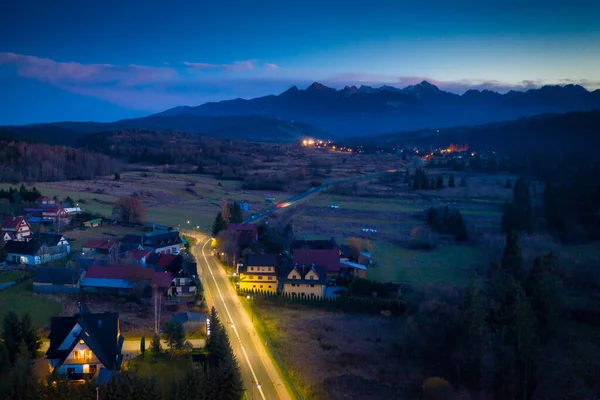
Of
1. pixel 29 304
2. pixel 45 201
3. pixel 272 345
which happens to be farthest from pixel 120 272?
pixel 45 201

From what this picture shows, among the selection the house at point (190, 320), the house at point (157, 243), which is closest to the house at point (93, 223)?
the house at point (157, 243)

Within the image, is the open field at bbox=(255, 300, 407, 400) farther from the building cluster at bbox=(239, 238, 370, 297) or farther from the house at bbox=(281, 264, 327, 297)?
the building cluster at bbox=(239, 238, 370, 297)

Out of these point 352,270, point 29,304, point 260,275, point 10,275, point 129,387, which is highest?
point 129,387

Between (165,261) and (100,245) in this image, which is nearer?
(165,261)

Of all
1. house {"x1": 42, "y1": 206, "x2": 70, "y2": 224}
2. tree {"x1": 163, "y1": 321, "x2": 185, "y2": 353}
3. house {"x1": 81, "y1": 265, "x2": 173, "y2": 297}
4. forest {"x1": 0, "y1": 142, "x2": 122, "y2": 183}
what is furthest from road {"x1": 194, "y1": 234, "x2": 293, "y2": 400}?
forest {"x1": 0, "y1": 142, "x2": 122, "y2": 183}

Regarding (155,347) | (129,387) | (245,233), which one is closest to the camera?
(129,387)

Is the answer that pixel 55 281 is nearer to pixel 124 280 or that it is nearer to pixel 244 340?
pixel 124 280

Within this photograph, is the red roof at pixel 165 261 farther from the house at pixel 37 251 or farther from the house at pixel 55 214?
the house at pixel 55 214
